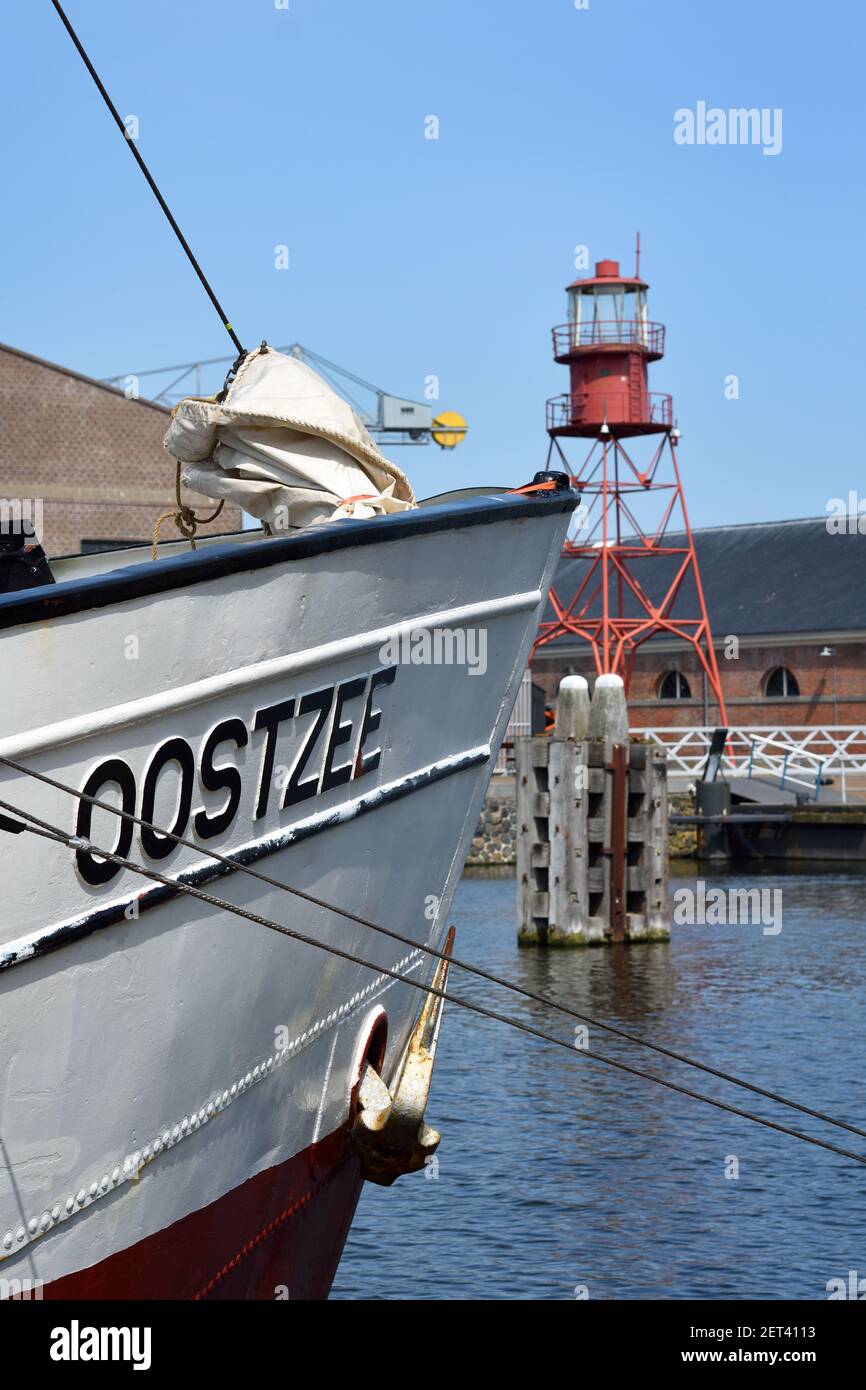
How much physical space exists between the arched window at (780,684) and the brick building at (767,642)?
3 centimetres

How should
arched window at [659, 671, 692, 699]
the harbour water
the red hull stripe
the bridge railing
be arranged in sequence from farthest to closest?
arched window at [659, 671, 692, 699]
the bridge railing
the harbour water
the red hull stripe

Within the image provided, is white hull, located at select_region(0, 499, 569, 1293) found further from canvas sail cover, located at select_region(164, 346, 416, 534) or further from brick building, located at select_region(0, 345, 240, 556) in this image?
brick building, located at select_region(0, 345, 240, 556)

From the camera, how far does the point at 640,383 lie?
42062 millimetres

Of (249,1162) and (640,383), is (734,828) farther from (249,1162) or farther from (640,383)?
(249,1162)

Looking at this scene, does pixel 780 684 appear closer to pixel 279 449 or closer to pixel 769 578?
pixel 769 578

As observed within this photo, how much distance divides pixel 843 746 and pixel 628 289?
42.3 ft

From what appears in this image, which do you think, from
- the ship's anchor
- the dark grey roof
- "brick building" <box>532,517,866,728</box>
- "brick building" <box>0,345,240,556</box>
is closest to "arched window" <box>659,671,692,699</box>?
"brick building" <box>532,517,866,728</box>

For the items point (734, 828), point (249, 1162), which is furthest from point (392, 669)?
point (734, 828)

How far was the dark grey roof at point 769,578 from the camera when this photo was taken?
46.8 m

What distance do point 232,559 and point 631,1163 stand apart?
7295 millimetres

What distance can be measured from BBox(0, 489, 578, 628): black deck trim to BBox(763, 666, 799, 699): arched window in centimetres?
4223

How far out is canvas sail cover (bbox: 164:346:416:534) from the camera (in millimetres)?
5301

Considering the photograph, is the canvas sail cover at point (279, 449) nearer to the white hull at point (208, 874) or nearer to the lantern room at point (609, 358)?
the white hull at point (208, 874)
